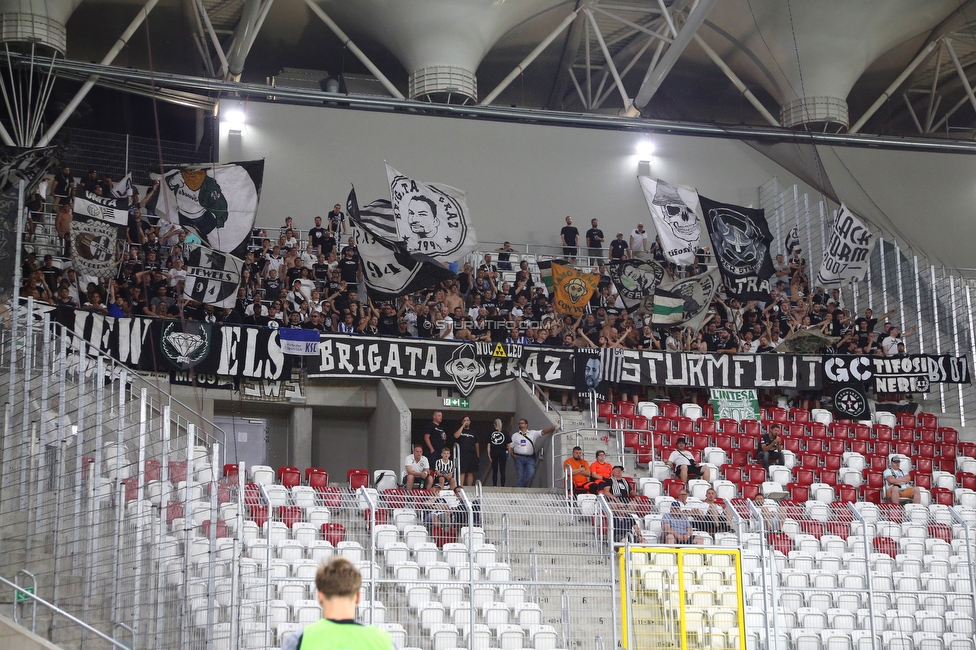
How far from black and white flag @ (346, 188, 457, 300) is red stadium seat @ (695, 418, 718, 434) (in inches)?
213

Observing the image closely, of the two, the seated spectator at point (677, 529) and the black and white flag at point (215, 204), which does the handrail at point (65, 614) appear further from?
the black and white flag at point (215, 204)

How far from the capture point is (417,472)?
1847 cm

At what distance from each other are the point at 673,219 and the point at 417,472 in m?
10.2

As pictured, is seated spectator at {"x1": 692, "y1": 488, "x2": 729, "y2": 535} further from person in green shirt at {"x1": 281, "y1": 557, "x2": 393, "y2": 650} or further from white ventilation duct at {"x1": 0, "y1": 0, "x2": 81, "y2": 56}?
white ventilation duct at {"x1": 0, "y1": 0, "x2": 81, "y2": 56}

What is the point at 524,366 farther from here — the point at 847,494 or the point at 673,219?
the point at 847,494

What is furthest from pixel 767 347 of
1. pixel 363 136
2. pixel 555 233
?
pixel 363 136

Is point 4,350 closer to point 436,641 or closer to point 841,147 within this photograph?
point 436,641

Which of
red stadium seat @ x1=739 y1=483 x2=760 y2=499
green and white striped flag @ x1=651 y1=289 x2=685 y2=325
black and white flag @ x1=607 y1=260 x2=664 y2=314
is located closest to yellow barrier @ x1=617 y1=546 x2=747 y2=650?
red stadium seat @ x1=739 y1=483 x2=760 y2=499

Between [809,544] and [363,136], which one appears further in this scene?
[363,136]

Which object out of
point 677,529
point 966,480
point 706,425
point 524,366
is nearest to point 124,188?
point 524,366

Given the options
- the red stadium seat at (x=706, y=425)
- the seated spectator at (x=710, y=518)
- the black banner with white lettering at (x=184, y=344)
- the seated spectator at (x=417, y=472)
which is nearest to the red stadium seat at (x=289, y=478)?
the seated spectator at (x=417, y=472)

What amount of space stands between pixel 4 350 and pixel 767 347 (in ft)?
55.2

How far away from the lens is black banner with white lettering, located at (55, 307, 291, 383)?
2036 cm

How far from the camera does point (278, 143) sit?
93.0 feet
